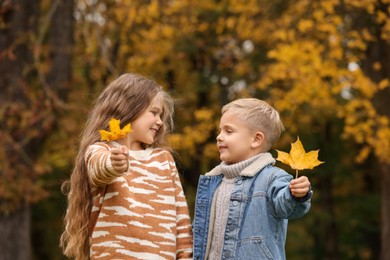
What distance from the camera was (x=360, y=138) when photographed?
9.43 metres

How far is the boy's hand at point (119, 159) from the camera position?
3.19 metres

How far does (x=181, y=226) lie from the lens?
373 cm

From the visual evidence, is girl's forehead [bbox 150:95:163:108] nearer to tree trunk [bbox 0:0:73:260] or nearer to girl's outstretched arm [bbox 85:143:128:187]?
girl's outstretched arm [bbox 85:143:128:187]

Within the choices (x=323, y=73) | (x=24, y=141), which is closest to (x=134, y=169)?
(x=323, y=73)

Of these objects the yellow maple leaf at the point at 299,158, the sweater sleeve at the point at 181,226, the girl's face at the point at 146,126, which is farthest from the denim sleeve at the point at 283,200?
the girl's face at the point at 146,126

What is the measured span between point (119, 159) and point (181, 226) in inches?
27.1

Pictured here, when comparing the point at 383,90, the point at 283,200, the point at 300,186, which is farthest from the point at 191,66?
the point at 300,186

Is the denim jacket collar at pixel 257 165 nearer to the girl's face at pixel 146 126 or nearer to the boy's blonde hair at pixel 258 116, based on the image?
the boy's blonde hair at pixel 258 116

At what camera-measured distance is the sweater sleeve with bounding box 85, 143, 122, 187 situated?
330cm

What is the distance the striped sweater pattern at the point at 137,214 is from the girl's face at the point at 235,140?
339 mm

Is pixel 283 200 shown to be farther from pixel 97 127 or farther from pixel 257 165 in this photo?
pixel 97 127

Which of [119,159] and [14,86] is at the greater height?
[14,86]

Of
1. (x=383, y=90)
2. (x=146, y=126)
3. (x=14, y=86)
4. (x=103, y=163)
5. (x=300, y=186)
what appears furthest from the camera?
(x=14, y=86)

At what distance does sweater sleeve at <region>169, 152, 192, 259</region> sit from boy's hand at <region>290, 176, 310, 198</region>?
792 millimetres
